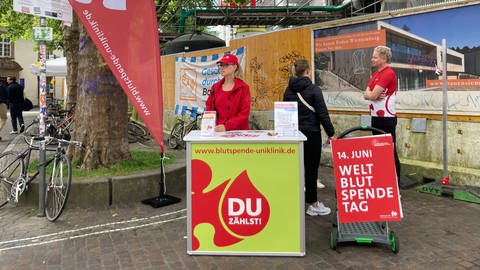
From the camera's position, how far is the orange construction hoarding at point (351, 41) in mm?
7191

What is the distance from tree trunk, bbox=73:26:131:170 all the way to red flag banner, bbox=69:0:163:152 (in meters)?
1.22

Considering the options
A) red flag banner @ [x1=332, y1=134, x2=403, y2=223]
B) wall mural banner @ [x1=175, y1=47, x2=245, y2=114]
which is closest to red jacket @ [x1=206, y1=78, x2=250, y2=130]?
red flag banner @ [x1=332, y1=134, x2=403, y2=223]

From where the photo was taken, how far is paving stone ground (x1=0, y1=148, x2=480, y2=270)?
3.90 meters

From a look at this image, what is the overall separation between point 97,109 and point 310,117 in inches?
125

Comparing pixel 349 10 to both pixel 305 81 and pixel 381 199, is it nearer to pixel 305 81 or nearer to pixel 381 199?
pixel 305 81

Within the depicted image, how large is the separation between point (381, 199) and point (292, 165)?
962mm

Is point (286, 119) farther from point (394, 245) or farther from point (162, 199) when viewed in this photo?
point (162, 199)

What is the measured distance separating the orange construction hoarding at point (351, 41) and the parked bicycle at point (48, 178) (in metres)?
4.69

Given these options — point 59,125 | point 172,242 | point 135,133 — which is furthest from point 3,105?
point 172,242

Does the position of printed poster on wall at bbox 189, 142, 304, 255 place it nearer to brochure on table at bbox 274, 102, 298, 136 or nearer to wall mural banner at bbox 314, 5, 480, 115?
brochure on table at bbox 274, 102, 298, 136

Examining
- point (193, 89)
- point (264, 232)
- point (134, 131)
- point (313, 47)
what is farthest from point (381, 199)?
point (193, 89)

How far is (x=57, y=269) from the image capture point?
3.86m

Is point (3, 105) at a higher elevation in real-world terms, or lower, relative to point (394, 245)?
higher

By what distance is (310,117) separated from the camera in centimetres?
516
